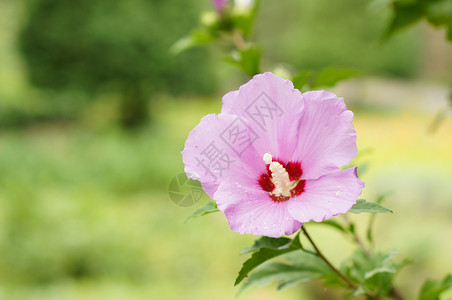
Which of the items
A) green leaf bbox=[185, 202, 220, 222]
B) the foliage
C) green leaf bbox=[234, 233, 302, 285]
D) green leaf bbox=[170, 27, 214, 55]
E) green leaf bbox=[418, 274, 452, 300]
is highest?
green leaf bbox=[170, 27, 214, 55]

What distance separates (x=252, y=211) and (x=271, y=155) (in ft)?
0.19

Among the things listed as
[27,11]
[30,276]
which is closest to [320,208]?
[30,276]

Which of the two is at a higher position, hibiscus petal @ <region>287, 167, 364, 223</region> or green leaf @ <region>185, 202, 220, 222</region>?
green leaf @ <region>185, 202, 220, 222</region>

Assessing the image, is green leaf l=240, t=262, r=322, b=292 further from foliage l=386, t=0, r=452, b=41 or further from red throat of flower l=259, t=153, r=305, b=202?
foliage l=386, t=0, r=452, b=41

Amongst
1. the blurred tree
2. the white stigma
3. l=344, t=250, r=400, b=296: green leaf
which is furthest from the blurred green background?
the white stigma

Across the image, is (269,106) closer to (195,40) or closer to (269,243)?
(269,243)

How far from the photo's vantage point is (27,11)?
5.16 metres

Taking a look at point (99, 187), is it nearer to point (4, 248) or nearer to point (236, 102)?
point (4, 248)

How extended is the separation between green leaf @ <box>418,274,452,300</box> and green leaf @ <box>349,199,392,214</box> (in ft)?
0.65

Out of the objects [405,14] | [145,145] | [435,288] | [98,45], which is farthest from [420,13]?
[98,45]

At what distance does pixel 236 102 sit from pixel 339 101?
0.27 feet

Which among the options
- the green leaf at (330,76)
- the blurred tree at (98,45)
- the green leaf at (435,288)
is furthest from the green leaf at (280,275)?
the blurred tree at (98,45)

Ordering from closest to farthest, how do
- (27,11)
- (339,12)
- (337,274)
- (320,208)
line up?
(320,208) < (337,274) < (27,11) < (339,12)

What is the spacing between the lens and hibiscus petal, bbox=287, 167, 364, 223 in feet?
1.18
